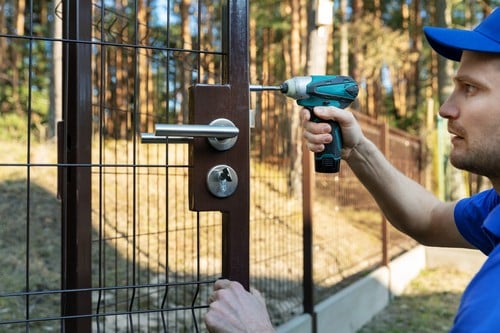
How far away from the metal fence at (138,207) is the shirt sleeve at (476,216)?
76 cm

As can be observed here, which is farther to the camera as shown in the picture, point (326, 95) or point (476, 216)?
point (476, 216)

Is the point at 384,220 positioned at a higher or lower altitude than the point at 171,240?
lower

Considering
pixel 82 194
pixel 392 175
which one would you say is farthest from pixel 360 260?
pixel 82 194

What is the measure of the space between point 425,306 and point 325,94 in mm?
5703

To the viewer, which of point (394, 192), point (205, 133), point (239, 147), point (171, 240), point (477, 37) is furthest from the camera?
point (171, 240)

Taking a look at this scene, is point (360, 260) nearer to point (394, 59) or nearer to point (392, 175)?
point (392, 175)

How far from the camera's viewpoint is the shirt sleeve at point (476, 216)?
1.99 m

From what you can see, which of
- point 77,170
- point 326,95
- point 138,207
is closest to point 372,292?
point 138,207

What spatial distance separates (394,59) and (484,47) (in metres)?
15.7

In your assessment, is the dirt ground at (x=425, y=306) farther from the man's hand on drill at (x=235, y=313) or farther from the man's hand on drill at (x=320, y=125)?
the man's hand on drill at (x=235, y=313)

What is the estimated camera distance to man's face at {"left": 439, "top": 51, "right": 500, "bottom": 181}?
1.37m

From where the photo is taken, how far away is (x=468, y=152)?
1.43m

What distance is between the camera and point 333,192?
5.96 meters

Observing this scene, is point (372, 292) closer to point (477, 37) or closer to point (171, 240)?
point (171, 240)
